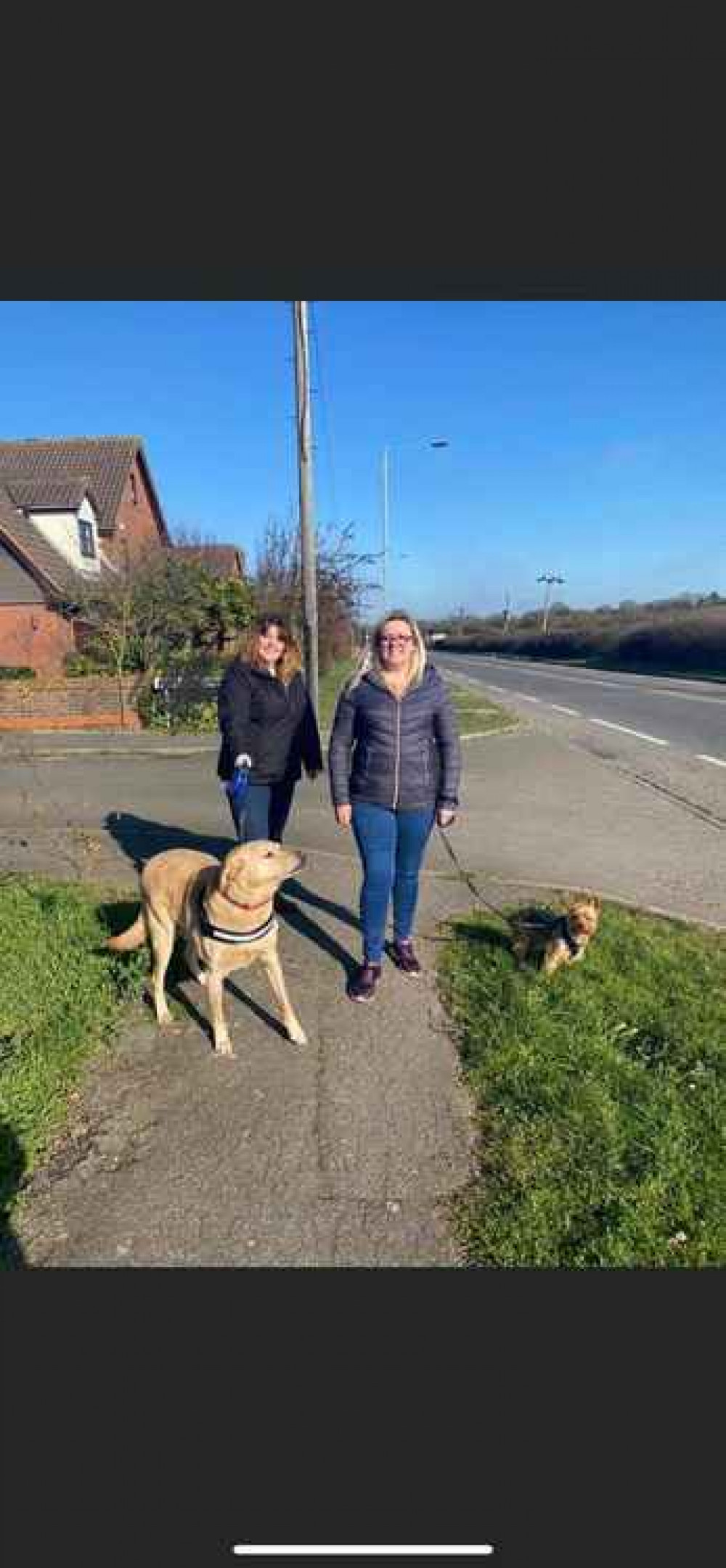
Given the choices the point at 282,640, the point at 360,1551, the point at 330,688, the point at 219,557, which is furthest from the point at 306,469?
the point at 219,557

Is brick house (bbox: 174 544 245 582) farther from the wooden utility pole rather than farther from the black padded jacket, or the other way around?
the black padded jacket

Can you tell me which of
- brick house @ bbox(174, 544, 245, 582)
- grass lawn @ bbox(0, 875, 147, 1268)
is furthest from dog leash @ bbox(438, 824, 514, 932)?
brick house @ bbox(174, 544, 245, 582)

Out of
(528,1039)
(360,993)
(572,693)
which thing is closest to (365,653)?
(360,993)

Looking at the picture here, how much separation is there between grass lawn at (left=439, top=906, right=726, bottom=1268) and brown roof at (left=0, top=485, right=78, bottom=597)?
49.6ft

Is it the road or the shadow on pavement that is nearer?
the shadow on pavement

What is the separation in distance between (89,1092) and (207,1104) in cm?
50

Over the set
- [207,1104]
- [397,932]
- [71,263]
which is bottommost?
[207,1104]

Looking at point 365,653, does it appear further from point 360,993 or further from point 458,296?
point 360,993

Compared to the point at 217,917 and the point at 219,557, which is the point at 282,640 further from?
the point at 219,557

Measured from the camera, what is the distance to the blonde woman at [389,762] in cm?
308

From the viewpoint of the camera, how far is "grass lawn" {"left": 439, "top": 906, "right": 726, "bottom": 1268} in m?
1.97

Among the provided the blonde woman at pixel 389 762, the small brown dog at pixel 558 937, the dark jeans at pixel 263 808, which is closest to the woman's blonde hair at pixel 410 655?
the blonde woman at pixel 389 762

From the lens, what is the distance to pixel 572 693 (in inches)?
816

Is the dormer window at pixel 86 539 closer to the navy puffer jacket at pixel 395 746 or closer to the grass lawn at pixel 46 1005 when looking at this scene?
the grass lawn at pixel 46 1005
